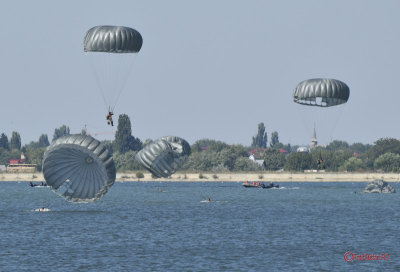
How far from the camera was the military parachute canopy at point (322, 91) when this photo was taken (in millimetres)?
115250

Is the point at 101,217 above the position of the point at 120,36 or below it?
below

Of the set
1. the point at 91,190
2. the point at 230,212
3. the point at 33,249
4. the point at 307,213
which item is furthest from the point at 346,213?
the point at 33,249

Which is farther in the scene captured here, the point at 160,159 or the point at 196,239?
the point at 160,159

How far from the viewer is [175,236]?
85.9 meters

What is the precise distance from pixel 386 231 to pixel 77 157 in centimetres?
3450

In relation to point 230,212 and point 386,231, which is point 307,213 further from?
point 386,231

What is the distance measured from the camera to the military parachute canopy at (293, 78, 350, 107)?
115250 millimetres

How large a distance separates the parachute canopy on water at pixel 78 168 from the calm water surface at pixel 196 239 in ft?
12.1

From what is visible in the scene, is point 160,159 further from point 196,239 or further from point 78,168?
point 196,239

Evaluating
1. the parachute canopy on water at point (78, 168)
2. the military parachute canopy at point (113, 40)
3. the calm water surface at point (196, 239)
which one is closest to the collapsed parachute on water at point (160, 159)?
the calm water surface at point (196, 239)

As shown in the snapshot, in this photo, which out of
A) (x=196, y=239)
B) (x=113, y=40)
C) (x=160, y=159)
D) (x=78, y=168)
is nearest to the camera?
(x=196, y=239)

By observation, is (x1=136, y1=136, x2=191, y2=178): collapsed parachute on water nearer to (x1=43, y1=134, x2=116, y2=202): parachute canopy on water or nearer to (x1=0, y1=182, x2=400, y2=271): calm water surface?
(x1=0, y1=182, x2=400, y2=271): calm water surface

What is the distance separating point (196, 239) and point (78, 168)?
24.5 metres

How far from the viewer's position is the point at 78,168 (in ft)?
338
